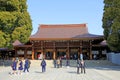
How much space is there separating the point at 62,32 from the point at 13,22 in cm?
2630

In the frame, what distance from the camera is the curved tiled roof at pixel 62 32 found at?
2270 inches

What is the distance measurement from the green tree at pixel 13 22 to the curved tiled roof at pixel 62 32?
57.1 feet

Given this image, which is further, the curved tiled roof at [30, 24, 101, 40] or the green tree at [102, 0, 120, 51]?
the curved tiled roof at [30, 24, 101, 40]

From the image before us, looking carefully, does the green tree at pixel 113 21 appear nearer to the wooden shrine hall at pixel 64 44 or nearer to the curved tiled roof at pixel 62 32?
the wooden shrine hall at pixel 64 44

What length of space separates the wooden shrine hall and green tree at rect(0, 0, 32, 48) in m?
17.3

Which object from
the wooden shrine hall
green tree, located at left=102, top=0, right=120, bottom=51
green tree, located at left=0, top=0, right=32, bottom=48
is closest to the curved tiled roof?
the wooden shrine hall

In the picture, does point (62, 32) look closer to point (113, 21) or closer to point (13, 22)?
point (113, 21)

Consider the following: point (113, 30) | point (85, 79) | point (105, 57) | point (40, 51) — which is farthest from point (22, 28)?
point (105, 57)

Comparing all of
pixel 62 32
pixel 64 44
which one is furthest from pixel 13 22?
pixel 62 32

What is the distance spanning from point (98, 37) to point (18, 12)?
21.1m

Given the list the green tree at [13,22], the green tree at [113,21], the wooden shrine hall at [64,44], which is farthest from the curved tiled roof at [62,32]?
the green tree at [13,22]

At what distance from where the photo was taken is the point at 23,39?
3841 centimetres

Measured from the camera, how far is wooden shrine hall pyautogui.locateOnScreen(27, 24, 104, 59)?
56281mm

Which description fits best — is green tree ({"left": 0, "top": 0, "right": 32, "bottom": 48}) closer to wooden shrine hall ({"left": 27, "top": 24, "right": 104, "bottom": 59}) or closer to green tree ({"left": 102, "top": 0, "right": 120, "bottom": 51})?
green tree ({"left": 102, "top": 0, "right": 120, "bottom": 51})
